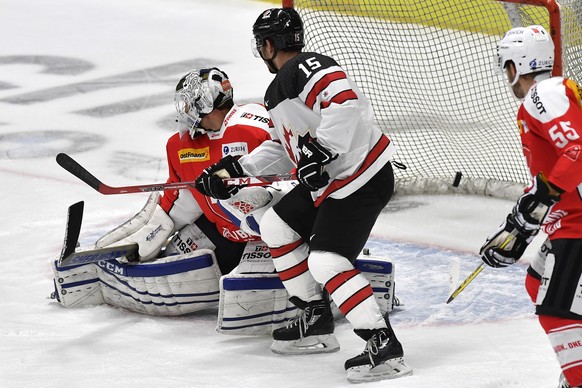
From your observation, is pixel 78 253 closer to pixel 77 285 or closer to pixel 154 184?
pixel 77 285

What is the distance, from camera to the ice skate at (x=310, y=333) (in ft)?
11.3

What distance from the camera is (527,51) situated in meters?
2.72

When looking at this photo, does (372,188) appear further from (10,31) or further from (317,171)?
(10,31)

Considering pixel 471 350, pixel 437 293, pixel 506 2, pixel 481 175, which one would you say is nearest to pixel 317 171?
pixel 471 350

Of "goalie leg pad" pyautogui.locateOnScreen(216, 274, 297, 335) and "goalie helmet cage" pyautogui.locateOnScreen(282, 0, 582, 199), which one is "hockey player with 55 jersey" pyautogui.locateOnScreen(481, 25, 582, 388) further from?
"goalie helmet cage" pyautogui.locateOnScreen(282, 0, 582, 199)

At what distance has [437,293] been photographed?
3912mm

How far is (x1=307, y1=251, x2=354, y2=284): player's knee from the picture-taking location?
3154 millimetres

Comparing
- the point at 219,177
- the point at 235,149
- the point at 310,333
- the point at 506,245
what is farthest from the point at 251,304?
the point at 506,245

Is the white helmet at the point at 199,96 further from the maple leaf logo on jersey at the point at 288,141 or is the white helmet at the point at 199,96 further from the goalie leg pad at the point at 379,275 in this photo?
the goalie leg pad at the point at 379,275

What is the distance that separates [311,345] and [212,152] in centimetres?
74

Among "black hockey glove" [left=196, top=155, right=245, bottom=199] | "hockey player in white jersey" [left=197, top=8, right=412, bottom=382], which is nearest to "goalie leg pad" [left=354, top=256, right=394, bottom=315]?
"hockey player in white jersey" [left=197, top=8, right=412, bottom=382]

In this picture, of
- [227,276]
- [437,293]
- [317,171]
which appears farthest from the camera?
[437,293]

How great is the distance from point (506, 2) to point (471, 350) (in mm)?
1654

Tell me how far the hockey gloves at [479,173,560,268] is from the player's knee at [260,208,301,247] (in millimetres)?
702
